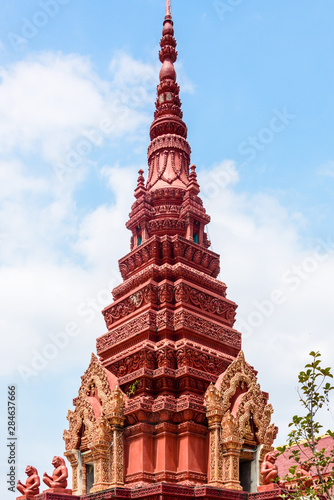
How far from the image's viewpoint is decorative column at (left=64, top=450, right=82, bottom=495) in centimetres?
1748

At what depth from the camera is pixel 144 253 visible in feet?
69.5

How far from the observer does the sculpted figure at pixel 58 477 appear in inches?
625

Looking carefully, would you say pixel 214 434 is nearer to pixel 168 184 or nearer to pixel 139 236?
pixel 139 236

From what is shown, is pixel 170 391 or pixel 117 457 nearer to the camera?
pixel 117 457

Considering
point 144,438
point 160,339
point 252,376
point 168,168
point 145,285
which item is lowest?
point 144,438

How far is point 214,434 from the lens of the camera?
54.6 feet

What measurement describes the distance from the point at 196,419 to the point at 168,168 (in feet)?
36.7

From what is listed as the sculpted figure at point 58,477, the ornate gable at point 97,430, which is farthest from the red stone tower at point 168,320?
the sculpted figure at point 58,477

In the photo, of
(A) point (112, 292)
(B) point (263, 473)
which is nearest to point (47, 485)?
(B) point (263, 473)

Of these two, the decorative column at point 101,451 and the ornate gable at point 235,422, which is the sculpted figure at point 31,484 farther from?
the ornate gable at point 235,422

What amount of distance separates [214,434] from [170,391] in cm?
188

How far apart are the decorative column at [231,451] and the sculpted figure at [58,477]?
15.2 ft

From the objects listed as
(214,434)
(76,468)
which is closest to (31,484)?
(76,468)

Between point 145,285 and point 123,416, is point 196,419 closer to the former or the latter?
point 123,416
